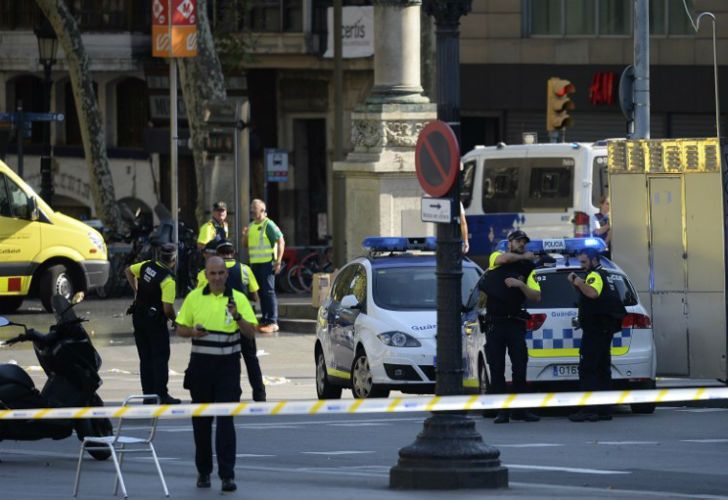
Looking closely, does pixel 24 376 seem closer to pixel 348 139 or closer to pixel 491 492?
pixel 491 492

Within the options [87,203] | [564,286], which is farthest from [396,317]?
[87,203]

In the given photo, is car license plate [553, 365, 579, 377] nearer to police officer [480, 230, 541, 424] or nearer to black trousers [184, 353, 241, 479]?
police officer [480, 230, 541, 424]

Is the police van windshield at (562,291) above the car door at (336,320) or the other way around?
above

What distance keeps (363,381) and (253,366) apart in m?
1.26

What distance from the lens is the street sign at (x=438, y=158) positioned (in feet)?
45.0

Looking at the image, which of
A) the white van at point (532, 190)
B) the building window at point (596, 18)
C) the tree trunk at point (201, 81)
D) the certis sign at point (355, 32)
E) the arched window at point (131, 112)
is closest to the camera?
the white van at point (532, 190)

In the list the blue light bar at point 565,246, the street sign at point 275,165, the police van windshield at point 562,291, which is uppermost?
the street sign at point 275,165

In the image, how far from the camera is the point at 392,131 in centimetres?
2741

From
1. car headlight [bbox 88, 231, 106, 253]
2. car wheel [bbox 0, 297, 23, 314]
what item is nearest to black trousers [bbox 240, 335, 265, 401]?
car headlight [bbox 88, 231, 106, 253]

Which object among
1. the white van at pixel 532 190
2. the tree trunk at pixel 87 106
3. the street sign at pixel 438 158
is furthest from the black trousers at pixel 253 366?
the tree trunk at pixel 87 106

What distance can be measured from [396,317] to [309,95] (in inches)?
1058

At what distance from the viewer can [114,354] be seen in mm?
25781

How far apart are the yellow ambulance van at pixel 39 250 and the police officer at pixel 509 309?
13.0m

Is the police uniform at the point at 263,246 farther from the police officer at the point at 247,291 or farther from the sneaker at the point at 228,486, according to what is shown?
the sneaker at the point at 228,486
